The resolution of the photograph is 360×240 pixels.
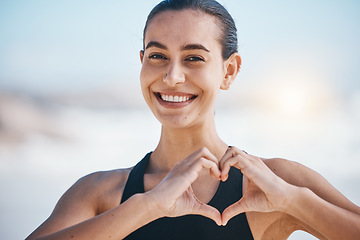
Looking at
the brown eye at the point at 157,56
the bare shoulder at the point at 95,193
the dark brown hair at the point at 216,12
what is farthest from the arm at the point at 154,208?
the dark brown hair at the point at 216,12

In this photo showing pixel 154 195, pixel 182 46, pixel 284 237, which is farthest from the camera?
pixel 284 237

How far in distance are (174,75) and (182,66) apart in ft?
0.26

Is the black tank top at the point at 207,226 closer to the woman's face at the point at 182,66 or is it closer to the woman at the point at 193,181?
the woman at the point at 193,181

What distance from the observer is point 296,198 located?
6.42 ft

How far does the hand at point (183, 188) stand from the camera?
1904 millimetres

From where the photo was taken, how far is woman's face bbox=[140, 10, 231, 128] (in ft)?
7.30

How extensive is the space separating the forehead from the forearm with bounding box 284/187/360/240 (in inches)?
34.6

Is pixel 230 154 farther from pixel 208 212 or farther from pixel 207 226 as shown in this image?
pixel 207 226

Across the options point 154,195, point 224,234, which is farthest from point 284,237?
point 154,195

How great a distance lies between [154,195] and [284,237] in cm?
87

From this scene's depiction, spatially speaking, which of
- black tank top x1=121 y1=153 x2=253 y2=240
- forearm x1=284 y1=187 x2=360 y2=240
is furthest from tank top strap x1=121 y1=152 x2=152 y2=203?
forearm x1=284 y1=187 x2=360 y2=240

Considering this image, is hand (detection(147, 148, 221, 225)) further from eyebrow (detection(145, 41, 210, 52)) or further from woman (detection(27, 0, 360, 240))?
eyebrow (detection(145, 41, 210, 52))

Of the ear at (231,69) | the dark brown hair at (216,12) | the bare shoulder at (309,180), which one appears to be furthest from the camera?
the ear at (231,69)

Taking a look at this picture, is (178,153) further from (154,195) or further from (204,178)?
(154,195)
